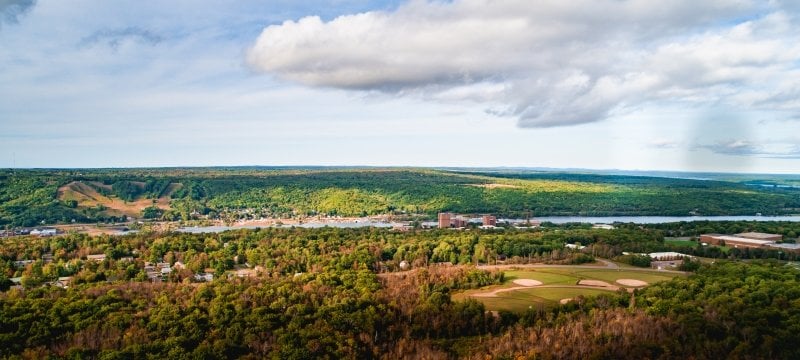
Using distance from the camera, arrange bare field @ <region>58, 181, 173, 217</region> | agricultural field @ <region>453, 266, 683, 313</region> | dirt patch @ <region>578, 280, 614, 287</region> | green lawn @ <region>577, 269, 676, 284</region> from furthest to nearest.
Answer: bare field @ <region>58, 181, 173, 217</region>, green lawn @ <region>577, 269, 676, 284</region>, dirt patch @ <region>578, 280, 614, 287</region>, agricultural field @ <region>453, 266, 683, 313</region>

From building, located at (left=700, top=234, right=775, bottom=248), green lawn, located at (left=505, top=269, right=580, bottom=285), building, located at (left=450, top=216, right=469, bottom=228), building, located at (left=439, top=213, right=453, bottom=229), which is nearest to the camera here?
green lawn, located at (left=505, top=269, right=580, bottom=285)

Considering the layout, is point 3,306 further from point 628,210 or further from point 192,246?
point 628,210

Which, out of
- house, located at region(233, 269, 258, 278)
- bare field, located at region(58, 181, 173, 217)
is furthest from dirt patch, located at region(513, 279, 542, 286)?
bare field, located at region(58, 181, 173, 217)

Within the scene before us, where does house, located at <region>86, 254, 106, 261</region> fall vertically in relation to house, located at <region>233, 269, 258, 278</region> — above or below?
above

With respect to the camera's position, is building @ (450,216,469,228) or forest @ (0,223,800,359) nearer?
forest @ (0,223,800,359)

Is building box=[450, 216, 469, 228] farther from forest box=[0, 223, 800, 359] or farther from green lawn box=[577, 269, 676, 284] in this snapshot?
green lawn box=[577, 269, 676, 284]

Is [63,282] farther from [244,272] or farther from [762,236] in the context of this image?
[762,236]
